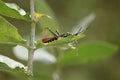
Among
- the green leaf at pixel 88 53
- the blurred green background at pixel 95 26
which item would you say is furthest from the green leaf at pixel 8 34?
the blurred green background at pixel 95 26

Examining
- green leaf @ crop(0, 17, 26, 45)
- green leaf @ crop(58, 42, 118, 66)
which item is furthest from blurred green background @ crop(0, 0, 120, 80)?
green leaf @ crop(0, 17, 26, 45)

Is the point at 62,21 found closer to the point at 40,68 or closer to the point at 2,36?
the point at 40,68

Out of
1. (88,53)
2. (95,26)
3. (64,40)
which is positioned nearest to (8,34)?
(64,40)

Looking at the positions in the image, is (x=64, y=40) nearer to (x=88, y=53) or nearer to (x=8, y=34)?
(x=8, y=34)

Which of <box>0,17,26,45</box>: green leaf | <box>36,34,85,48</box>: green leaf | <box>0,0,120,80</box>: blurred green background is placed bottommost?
<box>36,34,85,48</box>: green leaf

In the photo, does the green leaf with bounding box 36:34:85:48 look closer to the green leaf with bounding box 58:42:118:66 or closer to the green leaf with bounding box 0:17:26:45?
the green leaf with bounding box 0:17:26:45

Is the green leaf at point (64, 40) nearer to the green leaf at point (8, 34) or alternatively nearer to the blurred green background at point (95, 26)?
the green leaf at point (8, 34)
